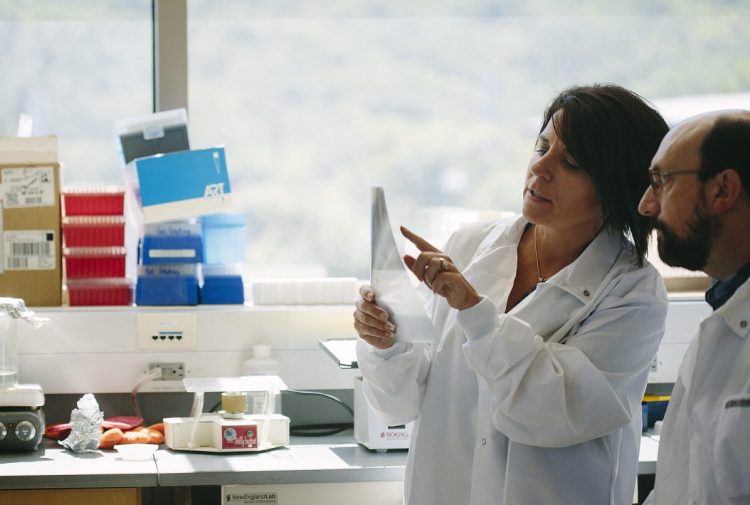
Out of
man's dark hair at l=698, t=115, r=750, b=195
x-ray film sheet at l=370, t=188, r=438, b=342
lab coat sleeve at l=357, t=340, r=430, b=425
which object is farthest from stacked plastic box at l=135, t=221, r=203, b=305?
man's dark hair at l=698, t=115, r=750, b=195

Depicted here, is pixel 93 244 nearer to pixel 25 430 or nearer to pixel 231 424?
pixel 25 430

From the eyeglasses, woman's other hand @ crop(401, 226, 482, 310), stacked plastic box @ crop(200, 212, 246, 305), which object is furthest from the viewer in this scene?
stacked plastic box @ crop(200, 212, 246, 305)

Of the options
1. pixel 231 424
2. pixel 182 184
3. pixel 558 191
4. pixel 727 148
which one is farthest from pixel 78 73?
pixel 727 148

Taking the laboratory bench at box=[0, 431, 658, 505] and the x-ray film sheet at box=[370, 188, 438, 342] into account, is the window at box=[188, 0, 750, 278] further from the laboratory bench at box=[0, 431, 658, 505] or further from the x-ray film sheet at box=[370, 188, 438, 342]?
the x-ray film sheet at box=[370, 188, 438, 342]

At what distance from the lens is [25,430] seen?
2.57 meters

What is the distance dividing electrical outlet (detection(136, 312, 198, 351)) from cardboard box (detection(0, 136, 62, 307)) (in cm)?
30

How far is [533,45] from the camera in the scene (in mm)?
3441

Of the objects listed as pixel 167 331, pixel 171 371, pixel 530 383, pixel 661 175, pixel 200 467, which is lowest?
pixel 200 467

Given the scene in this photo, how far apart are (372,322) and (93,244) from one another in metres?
1.38

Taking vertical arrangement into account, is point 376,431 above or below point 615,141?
below

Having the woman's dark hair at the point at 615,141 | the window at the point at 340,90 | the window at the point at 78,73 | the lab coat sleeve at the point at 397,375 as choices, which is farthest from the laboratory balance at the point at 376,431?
the window at the point at 78,73

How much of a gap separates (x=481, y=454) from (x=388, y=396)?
23 cm

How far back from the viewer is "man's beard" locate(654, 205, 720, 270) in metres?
1.48

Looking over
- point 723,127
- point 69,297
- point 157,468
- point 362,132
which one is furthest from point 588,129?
point 69,297
